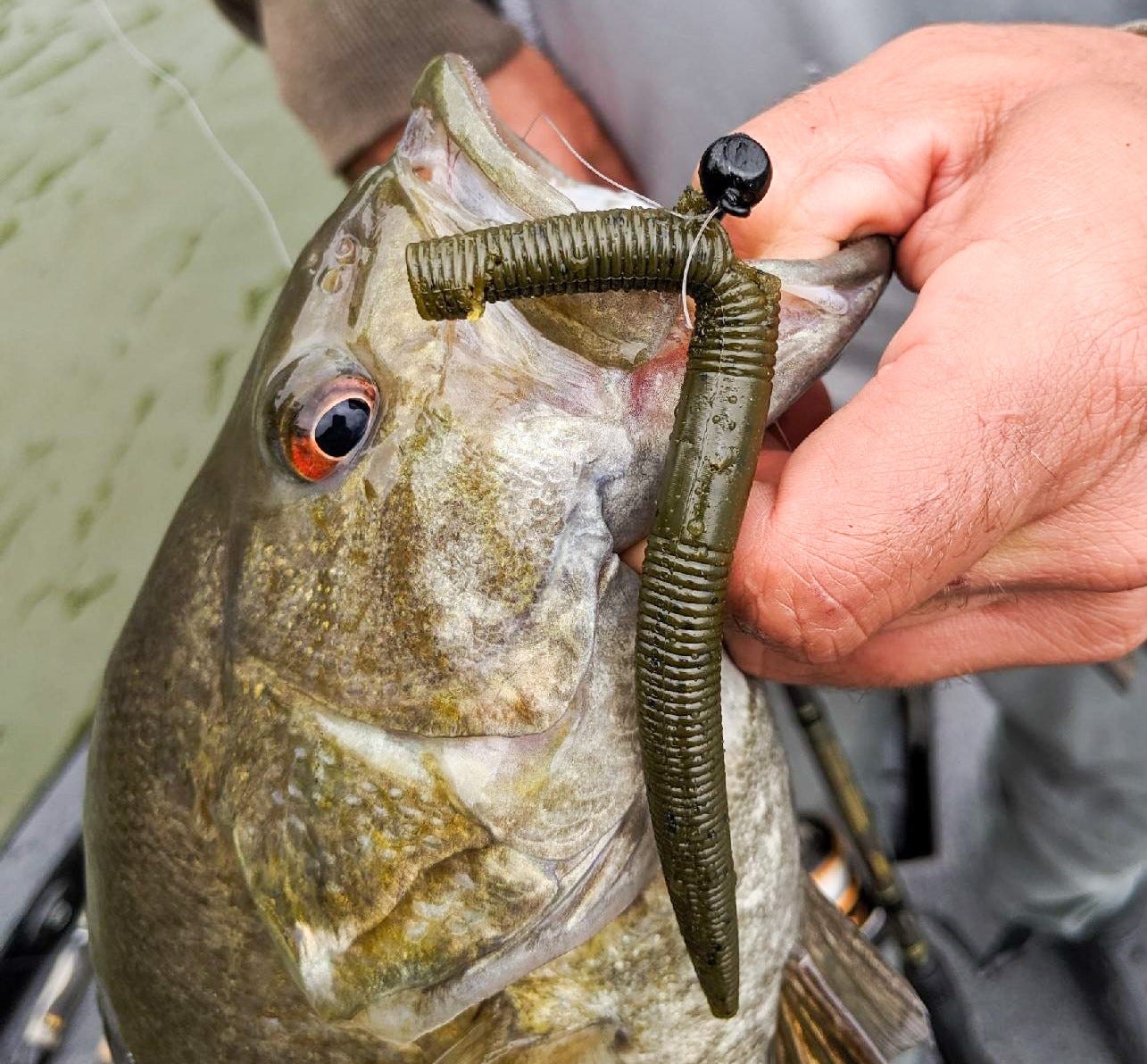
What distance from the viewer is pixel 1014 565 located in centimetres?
158

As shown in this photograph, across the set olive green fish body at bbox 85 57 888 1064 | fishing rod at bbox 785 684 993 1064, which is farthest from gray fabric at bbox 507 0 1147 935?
olive green fish body at bbox 85 57 888 1064

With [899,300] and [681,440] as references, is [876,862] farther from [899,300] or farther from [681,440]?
[681,440]

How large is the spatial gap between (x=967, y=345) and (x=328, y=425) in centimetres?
86

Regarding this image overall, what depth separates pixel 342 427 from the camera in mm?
1321

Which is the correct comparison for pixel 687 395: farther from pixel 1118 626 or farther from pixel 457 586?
pixel 1118 626

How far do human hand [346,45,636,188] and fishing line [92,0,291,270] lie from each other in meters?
3.47

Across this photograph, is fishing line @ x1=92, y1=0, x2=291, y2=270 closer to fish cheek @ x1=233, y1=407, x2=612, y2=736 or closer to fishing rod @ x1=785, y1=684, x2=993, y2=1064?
fishing rod @ x1=785, y1=684, x2=993, y2=1064

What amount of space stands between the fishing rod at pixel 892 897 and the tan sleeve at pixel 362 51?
2043 millimetres

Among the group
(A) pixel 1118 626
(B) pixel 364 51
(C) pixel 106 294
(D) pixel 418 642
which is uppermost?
(B) pixel 364 51

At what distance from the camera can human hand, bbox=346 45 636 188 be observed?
9.09ft

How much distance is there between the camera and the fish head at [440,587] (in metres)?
1.25

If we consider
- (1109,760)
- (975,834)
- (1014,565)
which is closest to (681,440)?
(1014,565)

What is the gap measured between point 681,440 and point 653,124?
67.9 inches

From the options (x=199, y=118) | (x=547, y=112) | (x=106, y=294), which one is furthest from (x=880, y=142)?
(x=199, y=118)
